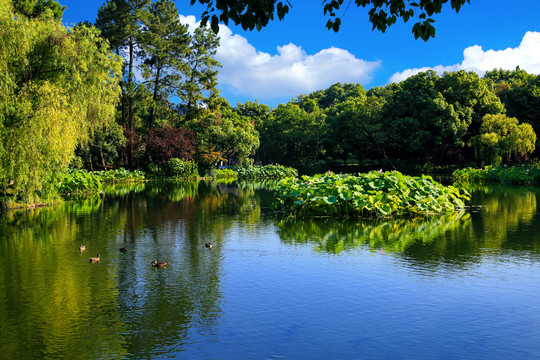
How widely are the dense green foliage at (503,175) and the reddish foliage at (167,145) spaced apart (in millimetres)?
21256

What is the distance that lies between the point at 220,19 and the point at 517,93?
163 feet

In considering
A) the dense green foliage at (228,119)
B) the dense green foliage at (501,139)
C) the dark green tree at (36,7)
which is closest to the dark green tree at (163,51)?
the dense green foliage at (228,119)

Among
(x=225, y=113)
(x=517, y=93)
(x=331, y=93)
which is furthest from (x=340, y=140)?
(x=331, y=93)

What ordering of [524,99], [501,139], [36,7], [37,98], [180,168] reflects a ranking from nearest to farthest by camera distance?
1. [37,98]
2. [36,7]
3. [501,139]
4. [180,168]
5. [524,99]

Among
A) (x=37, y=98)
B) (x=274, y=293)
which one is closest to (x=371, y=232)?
(x=274, y=293)

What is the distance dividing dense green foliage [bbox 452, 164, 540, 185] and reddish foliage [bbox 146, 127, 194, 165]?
21256 mm

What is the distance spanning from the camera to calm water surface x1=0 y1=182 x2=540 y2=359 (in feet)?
15.5

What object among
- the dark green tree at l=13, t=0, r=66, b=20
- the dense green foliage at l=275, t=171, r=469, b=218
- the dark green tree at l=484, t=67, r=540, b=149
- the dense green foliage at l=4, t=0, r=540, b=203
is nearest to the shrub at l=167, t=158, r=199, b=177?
the dense green foliage at l=4, t=0, r=540, b=203

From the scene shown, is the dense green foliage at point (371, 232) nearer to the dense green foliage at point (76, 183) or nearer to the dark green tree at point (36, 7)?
the dense green foliage at point (76, 183)

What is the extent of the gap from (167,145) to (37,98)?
80.9 feet

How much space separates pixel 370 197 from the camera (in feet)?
43.3

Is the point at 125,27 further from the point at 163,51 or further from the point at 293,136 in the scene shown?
the point at 293,136

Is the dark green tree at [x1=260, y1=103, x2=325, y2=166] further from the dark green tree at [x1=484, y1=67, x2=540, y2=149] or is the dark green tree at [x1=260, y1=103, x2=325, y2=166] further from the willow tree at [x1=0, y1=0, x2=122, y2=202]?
the willow tree at [x1=0, y1=0, x2=122, y2=202]

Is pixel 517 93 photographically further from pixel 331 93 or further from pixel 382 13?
pixel 382 13
